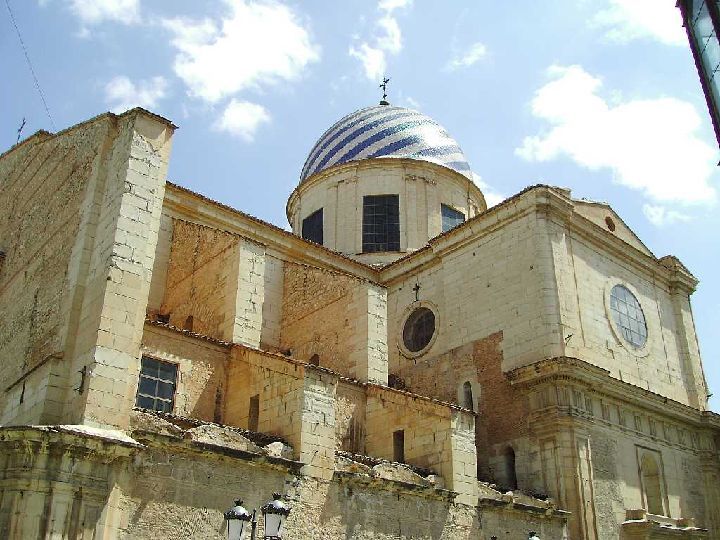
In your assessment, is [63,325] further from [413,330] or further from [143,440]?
[413,330]

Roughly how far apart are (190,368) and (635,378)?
10.7 m

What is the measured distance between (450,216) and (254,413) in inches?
543

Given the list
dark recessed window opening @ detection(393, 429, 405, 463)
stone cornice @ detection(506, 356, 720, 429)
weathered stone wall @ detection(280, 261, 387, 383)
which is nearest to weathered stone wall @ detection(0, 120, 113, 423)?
weathered stone wall @ detection(280, 261, 387, 383)

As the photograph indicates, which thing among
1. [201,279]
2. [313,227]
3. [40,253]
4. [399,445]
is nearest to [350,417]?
[399,445]

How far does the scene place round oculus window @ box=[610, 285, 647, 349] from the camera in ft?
59.3

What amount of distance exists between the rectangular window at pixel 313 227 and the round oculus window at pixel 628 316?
31.1 ft

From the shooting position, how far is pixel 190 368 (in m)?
12.2

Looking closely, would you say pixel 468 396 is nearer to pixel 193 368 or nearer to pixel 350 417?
pixel 350 417

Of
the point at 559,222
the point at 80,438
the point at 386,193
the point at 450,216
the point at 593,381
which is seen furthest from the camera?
the point at 450,216

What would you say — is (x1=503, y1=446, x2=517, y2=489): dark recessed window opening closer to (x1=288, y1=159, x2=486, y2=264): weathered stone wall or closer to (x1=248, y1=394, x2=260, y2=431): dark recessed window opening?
(x1=248, y1=394, x2=260, y2=431): dark recessed window opening

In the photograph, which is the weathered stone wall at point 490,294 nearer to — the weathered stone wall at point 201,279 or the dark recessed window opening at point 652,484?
the dark recessed window opening at point 652,484

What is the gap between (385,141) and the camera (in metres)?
25.1

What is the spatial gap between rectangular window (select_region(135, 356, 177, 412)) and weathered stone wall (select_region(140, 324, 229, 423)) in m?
0.08

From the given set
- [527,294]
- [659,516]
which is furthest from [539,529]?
[527,294]
